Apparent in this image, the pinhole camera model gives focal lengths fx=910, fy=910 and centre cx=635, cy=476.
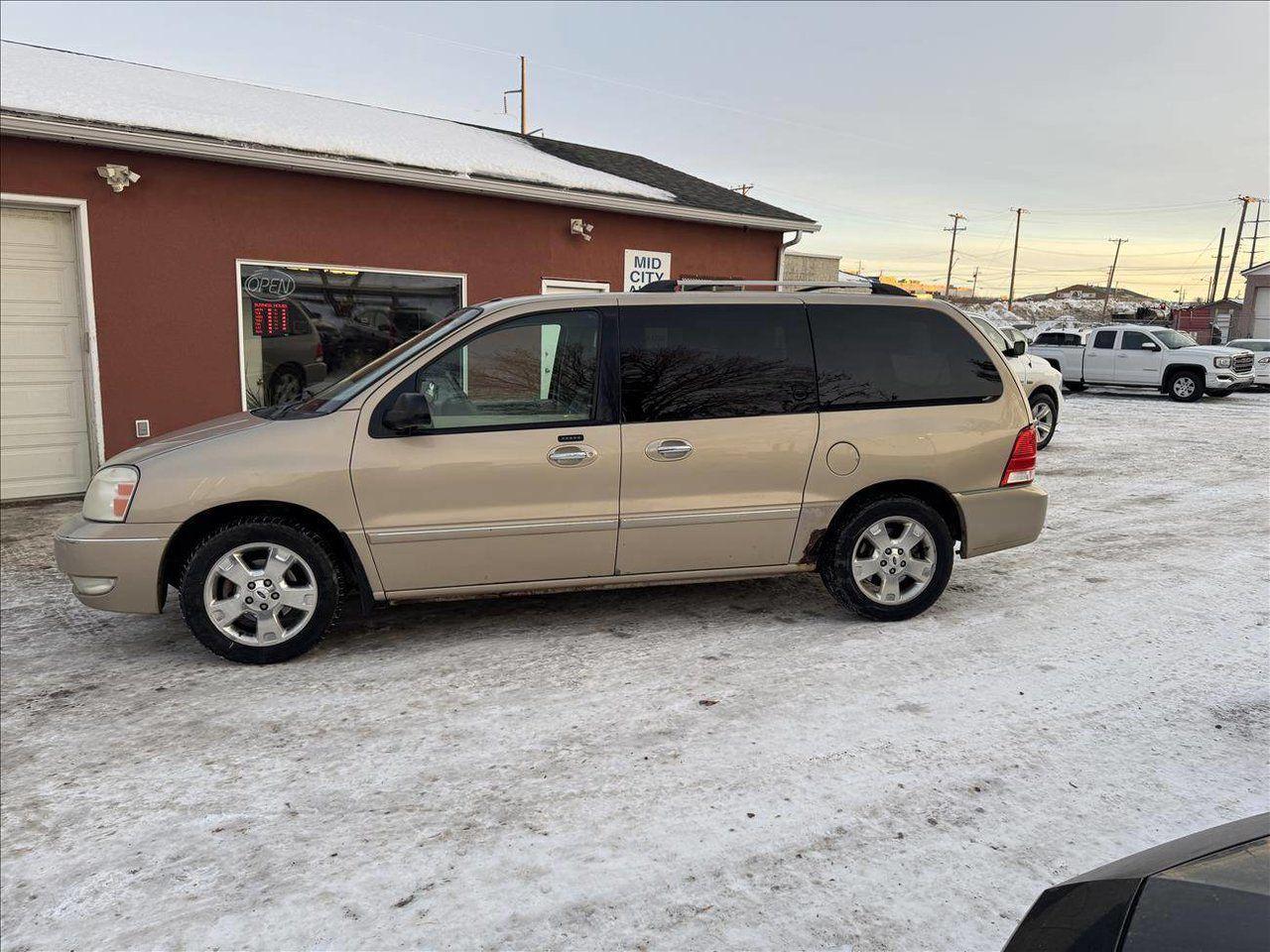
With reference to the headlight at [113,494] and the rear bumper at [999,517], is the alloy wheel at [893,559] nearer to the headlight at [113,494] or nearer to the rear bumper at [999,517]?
the rear bumper at [999,517]

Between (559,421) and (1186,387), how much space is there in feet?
71.2

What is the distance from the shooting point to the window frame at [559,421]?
4.66 meters

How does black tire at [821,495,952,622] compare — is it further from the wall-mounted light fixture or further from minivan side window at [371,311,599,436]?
the wall-mounted light fixture

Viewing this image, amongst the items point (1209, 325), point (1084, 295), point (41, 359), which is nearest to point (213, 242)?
point (41, 359)

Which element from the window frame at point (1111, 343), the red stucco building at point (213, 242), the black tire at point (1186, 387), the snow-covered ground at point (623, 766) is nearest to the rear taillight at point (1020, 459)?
the snow-covered ground at point (623, 766)

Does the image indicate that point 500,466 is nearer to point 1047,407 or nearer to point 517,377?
point 517,377

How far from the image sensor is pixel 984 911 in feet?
8.81

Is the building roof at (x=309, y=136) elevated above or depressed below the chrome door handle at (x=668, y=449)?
above

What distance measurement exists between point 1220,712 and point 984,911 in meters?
2.05

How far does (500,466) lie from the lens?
4.70m

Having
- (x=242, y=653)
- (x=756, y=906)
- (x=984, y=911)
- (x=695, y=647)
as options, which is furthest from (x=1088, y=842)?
(x=242, y=653)

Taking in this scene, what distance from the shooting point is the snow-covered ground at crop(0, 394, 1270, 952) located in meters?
2.73

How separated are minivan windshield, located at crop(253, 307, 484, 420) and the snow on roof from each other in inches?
216

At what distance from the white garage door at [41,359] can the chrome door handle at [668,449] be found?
706 cm
